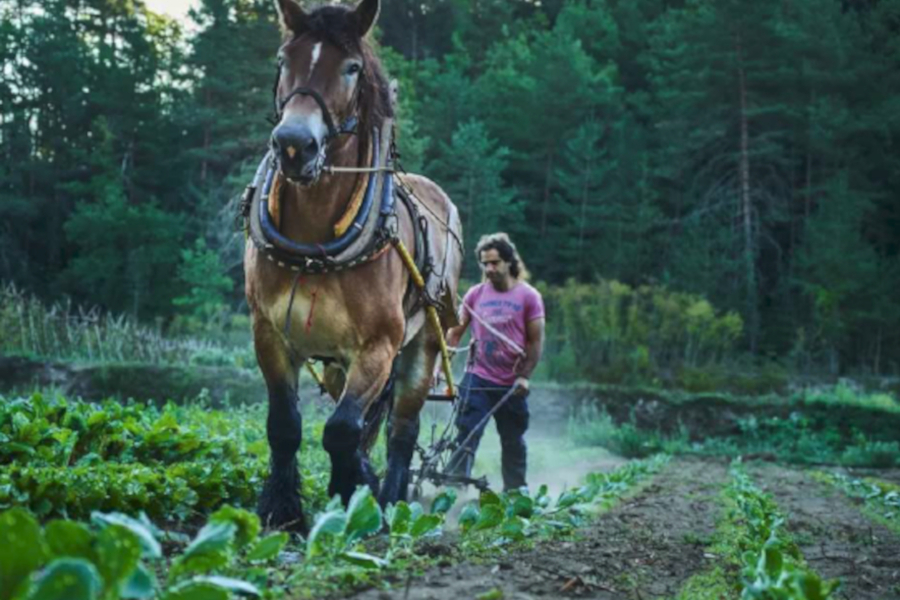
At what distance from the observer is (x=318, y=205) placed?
5133 millimetres

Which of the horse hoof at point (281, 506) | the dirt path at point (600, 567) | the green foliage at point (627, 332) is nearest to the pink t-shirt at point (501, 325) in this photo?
the dirt path at point (600, 567)

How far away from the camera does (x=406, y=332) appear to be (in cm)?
595

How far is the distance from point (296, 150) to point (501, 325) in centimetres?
425

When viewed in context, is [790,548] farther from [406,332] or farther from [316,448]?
[316,448]

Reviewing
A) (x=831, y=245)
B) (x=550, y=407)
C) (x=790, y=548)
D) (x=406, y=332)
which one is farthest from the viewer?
(x=831, y=245)

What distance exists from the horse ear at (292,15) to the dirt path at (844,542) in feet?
10.7

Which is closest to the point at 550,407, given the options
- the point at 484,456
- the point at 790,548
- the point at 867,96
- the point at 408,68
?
the point at 484,456

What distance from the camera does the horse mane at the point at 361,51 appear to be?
16.4 feet

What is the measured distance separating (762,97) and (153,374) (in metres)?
22.7

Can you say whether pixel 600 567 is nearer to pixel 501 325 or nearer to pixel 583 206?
pixel 501 325

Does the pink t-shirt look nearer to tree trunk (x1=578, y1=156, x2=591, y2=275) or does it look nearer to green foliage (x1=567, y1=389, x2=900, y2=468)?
green foliage (x1=567, y1=389, x2=900, y2=468)

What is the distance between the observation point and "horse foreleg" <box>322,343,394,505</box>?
4.96 metres

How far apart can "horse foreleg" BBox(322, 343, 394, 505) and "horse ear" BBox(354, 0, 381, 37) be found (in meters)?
1.47

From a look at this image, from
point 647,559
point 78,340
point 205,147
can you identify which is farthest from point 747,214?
point 647,559
